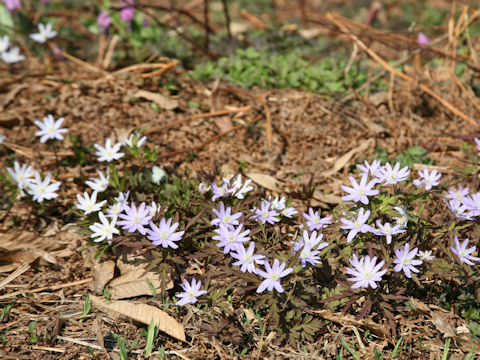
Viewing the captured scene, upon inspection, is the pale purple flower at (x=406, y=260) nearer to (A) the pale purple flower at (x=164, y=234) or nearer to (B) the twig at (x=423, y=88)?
(A) the pale purple flower at (x=164, y=234)

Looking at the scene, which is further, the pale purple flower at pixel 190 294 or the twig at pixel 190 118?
the twig at pixel 190 118

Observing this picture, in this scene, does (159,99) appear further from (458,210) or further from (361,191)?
(458,210)

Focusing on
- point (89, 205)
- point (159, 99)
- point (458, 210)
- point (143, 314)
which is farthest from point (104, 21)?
point (458, 210)

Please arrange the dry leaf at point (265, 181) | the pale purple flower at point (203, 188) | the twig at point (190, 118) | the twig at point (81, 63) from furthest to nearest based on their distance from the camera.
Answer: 1. the twig at point (81, 63)
2. the twig at point (190, 118)
3. the dry leaf at point (265, 181)
4. the pale purple flower at point (203, 188)

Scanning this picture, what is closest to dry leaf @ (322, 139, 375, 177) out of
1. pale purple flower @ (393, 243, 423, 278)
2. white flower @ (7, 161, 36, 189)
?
pale purple flower @ (393, 243, 423, 278)

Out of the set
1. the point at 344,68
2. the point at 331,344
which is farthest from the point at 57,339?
the point at 344,68

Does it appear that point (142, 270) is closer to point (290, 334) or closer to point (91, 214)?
point (91, 214)

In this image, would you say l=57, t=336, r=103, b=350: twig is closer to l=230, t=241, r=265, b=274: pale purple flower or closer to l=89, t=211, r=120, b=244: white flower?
l=89, t=211, r=120, b=244: white flower

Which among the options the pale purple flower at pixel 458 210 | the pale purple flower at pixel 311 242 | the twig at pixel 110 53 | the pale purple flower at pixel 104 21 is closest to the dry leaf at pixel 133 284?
the pale purple flower at pixel 311 242
